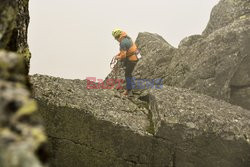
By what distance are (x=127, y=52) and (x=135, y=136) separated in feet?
28.7

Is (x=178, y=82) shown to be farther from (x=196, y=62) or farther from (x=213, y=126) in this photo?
(x=213, y=126)

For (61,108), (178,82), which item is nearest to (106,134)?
(61,108)

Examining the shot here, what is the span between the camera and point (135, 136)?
1656 cm

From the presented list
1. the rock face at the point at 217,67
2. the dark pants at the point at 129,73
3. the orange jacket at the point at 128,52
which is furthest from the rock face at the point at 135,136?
the orange jacket at the point at 128,52

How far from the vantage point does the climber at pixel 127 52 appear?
22.9 m

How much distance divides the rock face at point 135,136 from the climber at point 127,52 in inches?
226

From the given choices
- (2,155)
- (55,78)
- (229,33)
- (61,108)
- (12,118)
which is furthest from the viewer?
(229,33)

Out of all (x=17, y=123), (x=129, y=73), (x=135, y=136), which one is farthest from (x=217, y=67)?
(x=17, y=123)

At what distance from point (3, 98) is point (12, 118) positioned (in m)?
0.26

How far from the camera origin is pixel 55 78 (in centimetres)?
1975

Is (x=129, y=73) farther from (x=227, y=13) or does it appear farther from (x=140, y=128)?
(x=227, y=13)

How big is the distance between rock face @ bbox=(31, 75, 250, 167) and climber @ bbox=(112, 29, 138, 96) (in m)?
5.75

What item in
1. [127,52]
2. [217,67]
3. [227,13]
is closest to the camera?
[217,67]

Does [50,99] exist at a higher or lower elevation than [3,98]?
higher
